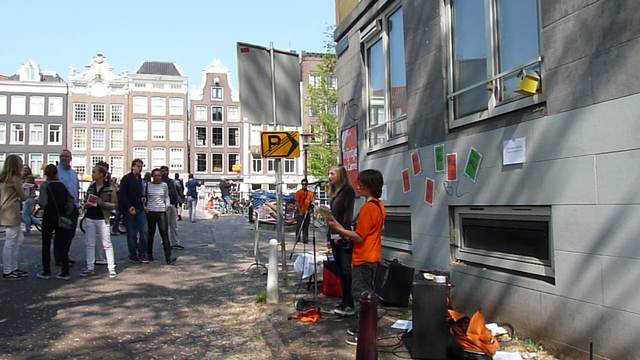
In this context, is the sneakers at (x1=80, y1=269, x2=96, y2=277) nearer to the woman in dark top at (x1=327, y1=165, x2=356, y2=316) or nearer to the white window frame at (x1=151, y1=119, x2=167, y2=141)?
the woman in dark top at (x1=327, y1=165, x2=356, y2=316)

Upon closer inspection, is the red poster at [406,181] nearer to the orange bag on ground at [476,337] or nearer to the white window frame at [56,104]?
the orange bag on ground at [476,337]

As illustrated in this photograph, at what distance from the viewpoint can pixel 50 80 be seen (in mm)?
63156

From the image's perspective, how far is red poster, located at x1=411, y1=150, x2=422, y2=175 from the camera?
290 inches

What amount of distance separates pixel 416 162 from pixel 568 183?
309cm

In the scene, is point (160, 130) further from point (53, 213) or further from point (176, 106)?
point (53, 213)

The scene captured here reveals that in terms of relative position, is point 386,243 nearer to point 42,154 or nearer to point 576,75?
point 576,75

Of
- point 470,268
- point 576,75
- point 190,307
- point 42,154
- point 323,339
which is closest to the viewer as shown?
point 576,75

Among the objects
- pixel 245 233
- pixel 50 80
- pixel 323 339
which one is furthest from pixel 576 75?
pixel 50 80

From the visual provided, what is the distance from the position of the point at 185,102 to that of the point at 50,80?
1644 centimetres

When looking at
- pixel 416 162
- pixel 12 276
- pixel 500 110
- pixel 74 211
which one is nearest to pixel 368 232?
pixel 500 110

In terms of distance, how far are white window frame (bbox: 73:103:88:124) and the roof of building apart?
24.2 feet

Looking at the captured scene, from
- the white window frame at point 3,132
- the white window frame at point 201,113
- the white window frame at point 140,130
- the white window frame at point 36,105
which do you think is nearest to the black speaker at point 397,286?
the white window frame at point 201,113

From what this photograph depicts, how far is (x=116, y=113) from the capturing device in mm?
60312

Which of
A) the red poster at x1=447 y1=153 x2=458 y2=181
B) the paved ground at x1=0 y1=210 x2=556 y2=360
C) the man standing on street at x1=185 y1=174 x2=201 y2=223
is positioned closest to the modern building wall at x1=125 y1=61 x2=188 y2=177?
the man standing on street at x1=185 y1=174 x2=201 y2=223
